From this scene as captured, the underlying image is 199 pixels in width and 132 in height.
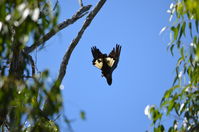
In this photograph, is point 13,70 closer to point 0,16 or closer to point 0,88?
point 0,16

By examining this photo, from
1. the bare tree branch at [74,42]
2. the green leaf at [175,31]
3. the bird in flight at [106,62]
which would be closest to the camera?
the green leaf at [175,31]

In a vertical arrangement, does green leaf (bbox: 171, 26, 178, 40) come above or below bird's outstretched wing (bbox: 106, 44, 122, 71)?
below

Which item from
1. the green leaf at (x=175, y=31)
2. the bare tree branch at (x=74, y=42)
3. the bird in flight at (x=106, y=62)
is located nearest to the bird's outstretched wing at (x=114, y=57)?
the bird in flight at (x=106, y=62)

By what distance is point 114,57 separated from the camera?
4008 mm

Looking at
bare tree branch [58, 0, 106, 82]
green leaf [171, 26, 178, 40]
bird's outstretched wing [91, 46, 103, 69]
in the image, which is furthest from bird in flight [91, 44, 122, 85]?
green leaf [171, 26, 178, 40]

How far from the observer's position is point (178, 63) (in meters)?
2.88

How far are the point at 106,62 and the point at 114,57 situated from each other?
9 centimetres

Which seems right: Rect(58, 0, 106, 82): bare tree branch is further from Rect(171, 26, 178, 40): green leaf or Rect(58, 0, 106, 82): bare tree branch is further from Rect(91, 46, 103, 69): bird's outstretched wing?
Rect(171, 26, 178, 40): green leaf

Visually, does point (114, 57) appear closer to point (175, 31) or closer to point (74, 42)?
point (74, 42)

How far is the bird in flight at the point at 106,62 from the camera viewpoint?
3945 millimetres

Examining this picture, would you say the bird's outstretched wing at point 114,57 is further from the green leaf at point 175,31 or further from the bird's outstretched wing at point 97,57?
the green leaf at point 175,31

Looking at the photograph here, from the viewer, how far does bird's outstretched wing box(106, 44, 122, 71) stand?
396cm

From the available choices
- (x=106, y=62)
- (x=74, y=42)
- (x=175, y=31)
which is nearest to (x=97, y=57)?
(x=106, y=62)

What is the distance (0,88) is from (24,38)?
0.23 m
